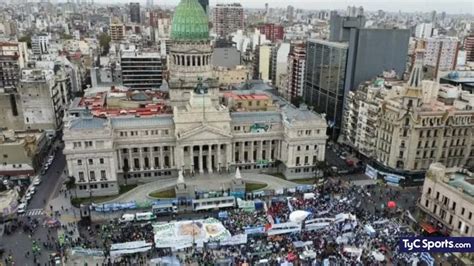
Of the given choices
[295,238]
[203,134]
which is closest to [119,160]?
[203,134]

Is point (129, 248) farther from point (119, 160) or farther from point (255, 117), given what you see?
point (255, 117)

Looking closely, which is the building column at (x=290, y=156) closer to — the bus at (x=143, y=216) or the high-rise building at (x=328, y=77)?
the high-rise building at (x=328, y=77)

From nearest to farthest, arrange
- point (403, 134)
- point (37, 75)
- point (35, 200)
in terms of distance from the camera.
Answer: point (35, 200) < point (403, 134) < point (37, 75)

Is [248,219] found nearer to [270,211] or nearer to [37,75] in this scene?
[270,211]

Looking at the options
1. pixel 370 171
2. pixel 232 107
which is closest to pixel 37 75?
pixel 232 107

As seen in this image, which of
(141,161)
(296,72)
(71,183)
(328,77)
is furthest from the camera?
(296,72)

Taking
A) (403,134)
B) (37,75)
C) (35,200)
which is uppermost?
(37,75)

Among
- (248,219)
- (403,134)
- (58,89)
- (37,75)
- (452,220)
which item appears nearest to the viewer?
(452,220)
